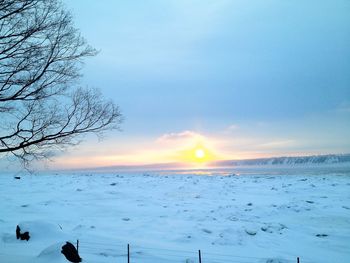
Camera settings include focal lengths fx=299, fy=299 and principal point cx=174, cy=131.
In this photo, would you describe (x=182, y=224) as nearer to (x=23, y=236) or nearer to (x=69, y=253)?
(x=23, y=236)

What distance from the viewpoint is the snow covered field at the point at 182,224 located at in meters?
12.8

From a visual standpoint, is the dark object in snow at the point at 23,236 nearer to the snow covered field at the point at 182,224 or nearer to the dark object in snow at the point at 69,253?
the snow covered field at the point at 182,224

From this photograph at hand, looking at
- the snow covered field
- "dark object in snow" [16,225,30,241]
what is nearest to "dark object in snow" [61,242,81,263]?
the snow covered field

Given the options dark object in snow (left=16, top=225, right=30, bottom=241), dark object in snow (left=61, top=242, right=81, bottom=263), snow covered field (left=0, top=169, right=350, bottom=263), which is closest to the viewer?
dark object in snow (left=61, top=242, right=81, bottom=263)

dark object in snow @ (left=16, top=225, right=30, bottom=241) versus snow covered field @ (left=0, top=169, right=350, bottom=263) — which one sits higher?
dark object in snow @ (left=16, top=225, right=30, bottom=241)

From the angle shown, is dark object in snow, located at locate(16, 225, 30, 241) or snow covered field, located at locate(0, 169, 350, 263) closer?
snow covered field, located at locate(0, 169, 350, 263)

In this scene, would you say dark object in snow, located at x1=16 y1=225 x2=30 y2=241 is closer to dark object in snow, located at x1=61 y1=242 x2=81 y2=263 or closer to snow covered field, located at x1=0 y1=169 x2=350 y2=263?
snow covered field, located at x1=0 y1=169 x2=350 y2=263

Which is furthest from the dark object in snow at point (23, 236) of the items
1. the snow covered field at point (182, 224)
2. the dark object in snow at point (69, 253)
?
the dark object in snow at point (69, 253)

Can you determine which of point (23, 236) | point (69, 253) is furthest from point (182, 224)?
point (69, 253)

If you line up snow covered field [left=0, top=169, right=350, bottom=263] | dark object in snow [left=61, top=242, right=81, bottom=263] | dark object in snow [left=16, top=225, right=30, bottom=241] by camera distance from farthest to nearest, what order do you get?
dark object in snow [left=16, top=225, right=30, bottom=241] → snow covered field [left=0, top=169, right=350, bottom=263] → dark object in snow [left=61, top=242, right=81, bottom=263]

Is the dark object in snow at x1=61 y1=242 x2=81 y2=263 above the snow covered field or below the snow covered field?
above

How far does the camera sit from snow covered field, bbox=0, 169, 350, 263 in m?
12.8

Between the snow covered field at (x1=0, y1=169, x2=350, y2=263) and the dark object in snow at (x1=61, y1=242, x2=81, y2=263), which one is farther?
the snow covered field at (x1=0, y1=169, x2=350, y2=263)

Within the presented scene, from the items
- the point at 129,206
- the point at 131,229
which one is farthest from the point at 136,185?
the point at 131,229
